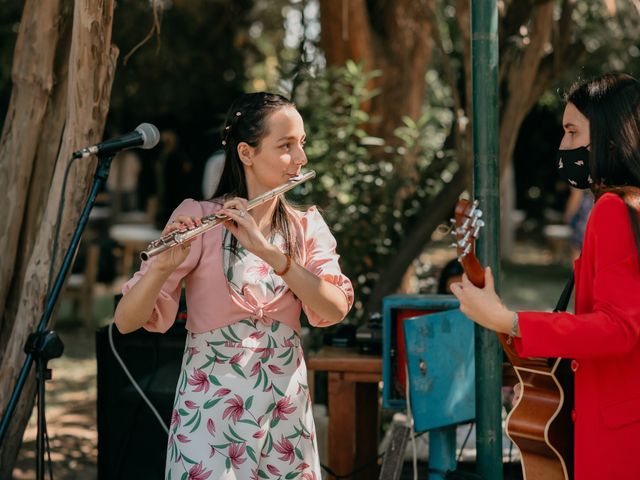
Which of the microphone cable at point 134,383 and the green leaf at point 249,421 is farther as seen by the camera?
the microphone cable at point 134,383

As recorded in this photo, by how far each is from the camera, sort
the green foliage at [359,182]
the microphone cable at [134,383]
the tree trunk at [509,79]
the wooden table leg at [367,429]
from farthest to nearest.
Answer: the green foliage at [359,182], the tree trunk at [509,79], the wooden table leg at [367,429], the microphone cable at [134,383]

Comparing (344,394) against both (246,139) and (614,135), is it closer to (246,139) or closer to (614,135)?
(246,139)

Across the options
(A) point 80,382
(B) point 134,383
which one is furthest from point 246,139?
(A) point 80,382

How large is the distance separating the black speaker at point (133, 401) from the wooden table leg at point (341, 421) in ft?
2.00

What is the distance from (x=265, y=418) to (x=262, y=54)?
11.0 metres

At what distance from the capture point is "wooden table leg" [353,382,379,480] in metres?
3.71

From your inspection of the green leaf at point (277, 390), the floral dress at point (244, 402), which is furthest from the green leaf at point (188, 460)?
the green leaf at point (277, 390)

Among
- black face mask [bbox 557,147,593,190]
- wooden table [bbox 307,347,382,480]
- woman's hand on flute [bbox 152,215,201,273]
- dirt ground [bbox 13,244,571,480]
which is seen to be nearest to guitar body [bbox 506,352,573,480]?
black face mask [bbox 557,147,593,190]

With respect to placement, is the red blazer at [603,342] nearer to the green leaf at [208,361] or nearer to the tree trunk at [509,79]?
the green leaf at [208,361]

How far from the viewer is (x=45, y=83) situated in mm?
3520

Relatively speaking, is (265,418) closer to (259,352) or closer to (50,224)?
(259,352)

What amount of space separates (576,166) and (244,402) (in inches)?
39.0

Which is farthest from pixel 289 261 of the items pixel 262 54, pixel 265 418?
pixel 262 54

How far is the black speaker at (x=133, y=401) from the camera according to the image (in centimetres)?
352
